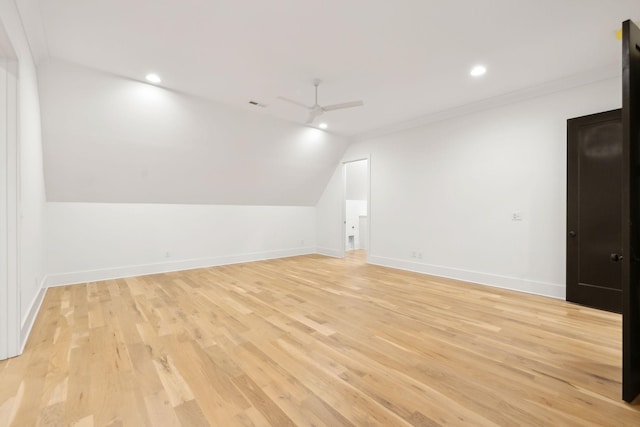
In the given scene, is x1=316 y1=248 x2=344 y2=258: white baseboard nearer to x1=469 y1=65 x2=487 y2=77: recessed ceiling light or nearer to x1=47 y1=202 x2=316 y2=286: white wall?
x1=47 y1=202 x2=316 y2=286: white wall

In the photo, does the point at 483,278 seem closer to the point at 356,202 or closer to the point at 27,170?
the point at 356,202

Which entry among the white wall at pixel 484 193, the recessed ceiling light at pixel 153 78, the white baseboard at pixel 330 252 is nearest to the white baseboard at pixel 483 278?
the white wall at pixel 484 193

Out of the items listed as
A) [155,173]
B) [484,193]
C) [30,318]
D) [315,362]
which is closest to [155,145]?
[155,173]

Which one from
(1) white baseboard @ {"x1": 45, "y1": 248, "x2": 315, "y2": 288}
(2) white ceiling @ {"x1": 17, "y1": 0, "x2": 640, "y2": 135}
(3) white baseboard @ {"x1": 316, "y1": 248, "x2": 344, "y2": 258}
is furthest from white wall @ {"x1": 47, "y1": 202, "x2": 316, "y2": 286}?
(2) white ceiling @ {"x1": 17, "y1": 0, "x2": 640, "y2": 135}

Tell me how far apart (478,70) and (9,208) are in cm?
492

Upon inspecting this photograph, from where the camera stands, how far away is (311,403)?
5.41 feet

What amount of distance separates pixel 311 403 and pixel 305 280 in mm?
2984

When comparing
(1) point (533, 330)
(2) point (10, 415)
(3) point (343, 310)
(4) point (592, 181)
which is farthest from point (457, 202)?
(2) point (10, 415)

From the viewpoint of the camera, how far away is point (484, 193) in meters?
4.37

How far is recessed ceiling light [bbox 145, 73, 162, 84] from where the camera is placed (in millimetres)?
3553

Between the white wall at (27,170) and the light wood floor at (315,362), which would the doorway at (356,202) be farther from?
the white wall at (27,170)

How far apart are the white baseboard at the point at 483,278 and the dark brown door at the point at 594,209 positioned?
0.22 metres

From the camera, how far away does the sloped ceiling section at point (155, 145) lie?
3.57m

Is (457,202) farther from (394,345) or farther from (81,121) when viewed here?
(81,121)
